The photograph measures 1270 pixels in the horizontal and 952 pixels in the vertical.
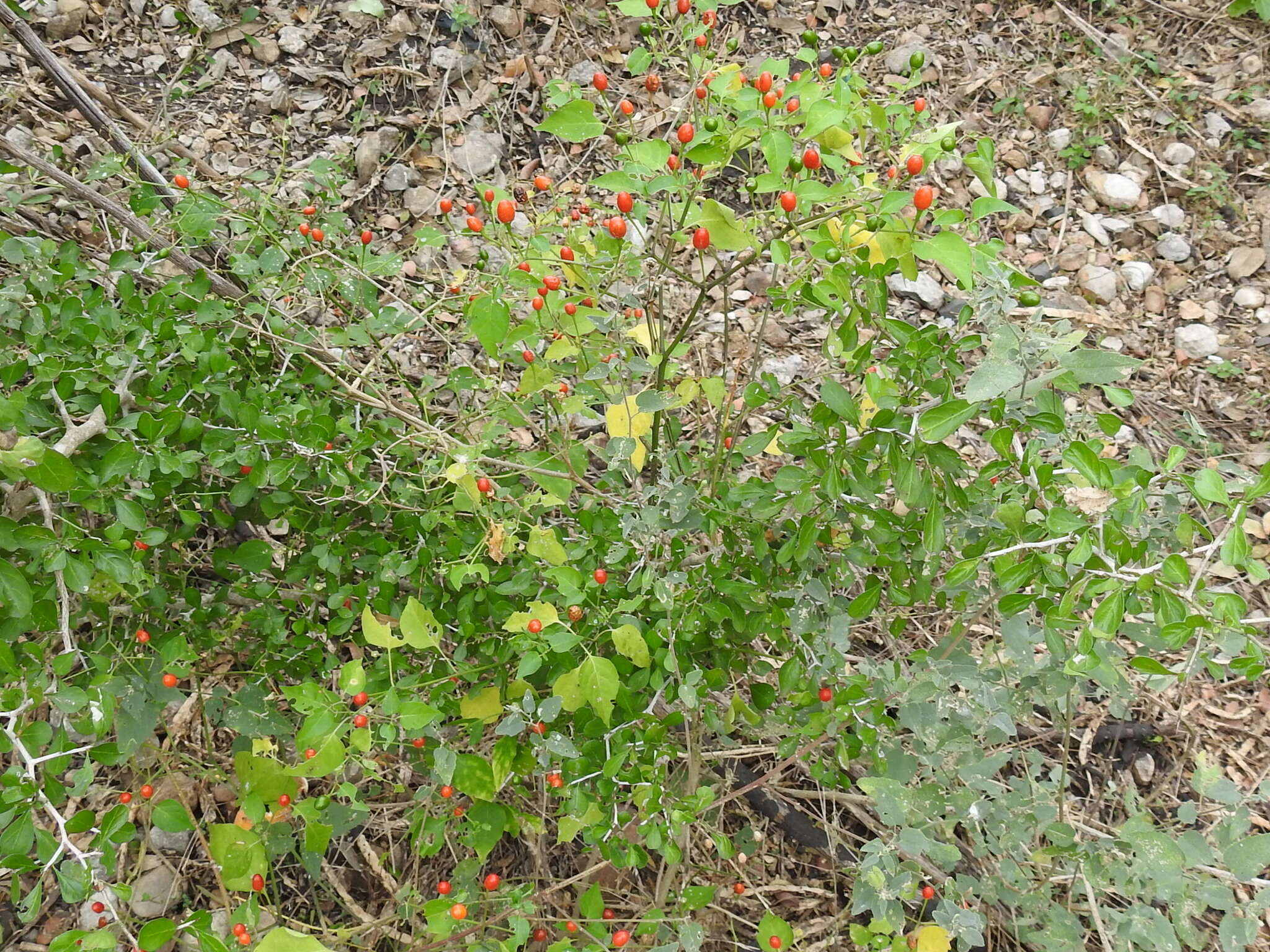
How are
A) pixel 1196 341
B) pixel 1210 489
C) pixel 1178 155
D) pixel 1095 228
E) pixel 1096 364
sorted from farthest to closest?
pixel 1178 155
pixel 1095 228
pixel 1196 341
pixel 1096 364
pixel 1210 489

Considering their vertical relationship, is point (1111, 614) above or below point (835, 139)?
below

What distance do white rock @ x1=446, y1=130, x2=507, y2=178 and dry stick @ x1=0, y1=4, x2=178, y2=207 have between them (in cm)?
126

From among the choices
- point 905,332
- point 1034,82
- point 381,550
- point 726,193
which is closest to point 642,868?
point 381,550

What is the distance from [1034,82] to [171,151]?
3.27 metres

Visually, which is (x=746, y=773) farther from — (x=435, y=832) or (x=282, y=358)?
(x=282, y=358)

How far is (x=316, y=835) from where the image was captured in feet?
4.76

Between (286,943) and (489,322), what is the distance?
0.95m

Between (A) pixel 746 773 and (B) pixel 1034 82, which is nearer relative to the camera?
(A) pixel 746 773

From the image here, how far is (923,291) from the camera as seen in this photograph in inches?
120

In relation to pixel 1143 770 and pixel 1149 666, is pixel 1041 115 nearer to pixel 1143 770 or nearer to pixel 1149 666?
pixel 1143 770

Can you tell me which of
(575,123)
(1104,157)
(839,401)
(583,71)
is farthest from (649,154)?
(1104,157)

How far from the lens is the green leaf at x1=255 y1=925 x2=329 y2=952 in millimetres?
1220

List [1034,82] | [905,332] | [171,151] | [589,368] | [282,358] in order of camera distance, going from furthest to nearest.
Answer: [1034,82], [171,151], [282,358], [589,368], [905,332]

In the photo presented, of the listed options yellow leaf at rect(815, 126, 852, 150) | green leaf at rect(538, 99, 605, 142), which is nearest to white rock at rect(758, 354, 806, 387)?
yellow leaf at rect(815, 126, 852, 150)
